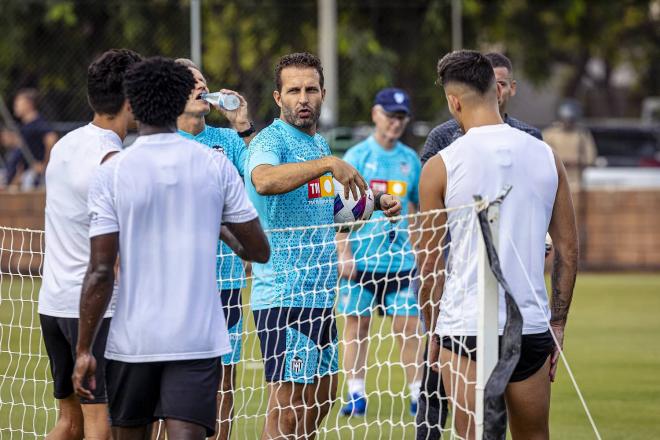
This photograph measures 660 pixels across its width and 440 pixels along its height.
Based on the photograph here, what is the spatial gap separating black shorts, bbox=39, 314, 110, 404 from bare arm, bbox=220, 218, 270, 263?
805 mm

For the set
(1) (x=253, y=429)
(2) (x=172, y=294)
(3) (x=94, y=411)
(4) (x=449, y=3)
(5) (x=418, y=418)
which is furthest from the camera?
(4) (x=449, y=3)

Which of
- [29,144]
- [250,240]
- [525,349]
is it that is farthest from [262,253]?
[29,144]

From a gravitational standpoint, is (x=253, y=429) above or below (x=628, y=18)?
below

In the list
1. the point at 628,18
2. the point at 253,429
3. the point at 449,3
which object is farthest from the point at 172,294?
the point at 628,18

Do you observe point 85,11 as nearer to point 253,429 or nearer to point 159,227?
point 253,429

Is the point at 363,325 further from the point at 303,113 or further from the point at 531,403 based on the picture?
the point at 531,403

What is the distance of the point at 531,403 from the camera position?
5410 millimetres

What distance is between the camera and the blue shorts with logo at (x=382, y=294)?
9.34 m

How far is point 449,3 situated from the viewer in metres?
20.3

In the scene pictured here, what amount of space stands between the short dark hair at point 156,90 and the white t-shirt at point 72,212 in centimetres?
73

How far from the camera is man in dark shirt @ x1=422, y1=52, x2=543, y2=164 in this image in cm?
Result: 680

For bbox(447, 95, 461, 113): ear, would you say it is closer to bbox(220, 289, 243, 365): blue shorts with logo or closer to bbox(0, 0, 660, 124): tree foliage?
bbox(220, 289, 243, 365): blue shorts with logo

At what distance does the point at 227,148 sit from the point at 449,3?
1398 centimetres

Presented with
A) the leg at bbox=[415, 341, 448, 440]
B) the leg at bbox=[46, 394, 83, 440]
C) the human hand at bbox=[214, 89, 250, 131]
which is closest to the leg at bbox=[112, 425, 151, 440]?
the leg at bbox=[46, 394, 83, 440]
